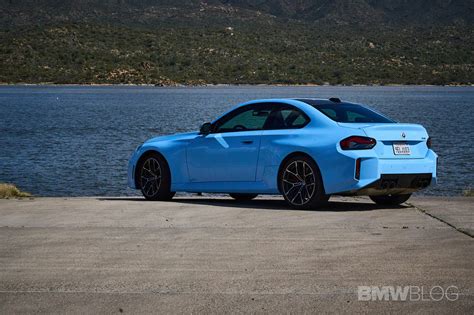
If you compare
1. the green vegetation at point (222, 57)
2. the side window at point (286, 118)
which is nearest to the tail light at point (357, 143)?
the side window at point (286, 118)

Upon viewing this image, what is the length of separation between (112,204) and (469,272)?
6.84 metres

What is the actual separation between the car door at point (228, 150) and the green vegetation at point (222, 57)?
157549 mm

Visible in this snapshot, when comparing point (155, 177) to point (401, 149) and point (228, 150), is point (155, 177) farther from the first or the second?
point (401, 149)

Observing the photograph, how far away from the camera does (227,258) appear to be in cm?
950

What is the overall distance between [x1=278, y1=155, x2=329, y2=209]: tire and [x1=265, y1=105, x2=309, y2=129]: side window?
0.57 m

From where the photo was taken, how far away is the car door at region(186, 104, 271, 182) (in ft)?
47.0

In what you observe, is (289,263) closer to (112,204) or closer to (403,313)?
(403,313)

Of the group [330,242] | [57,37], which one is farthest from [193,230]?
[57,37]

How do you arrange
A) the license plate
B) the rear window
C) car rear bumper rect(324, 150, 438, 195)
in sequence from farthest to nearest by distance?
1. the rear window
2. the license plate
3. car rear bumper rect(324, 150, 438, 195)

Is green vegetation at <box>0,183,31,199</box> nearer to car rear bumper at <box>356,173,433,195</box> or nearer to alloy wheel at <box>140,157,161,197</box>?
alloy wheel at <box>140,157,161,197</box>

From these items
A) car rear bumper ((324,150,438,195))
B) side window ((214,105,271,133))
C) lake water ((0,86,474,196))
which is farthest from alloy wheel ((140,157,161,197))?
lake water ((0,86,474,196))

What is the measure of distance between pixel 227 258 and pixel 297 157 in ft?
14.2

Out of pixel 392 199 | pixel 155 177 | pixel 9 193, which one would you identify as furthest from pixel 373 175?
pixel 9 193

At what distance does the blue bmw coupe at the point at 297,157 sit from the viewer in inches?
521
